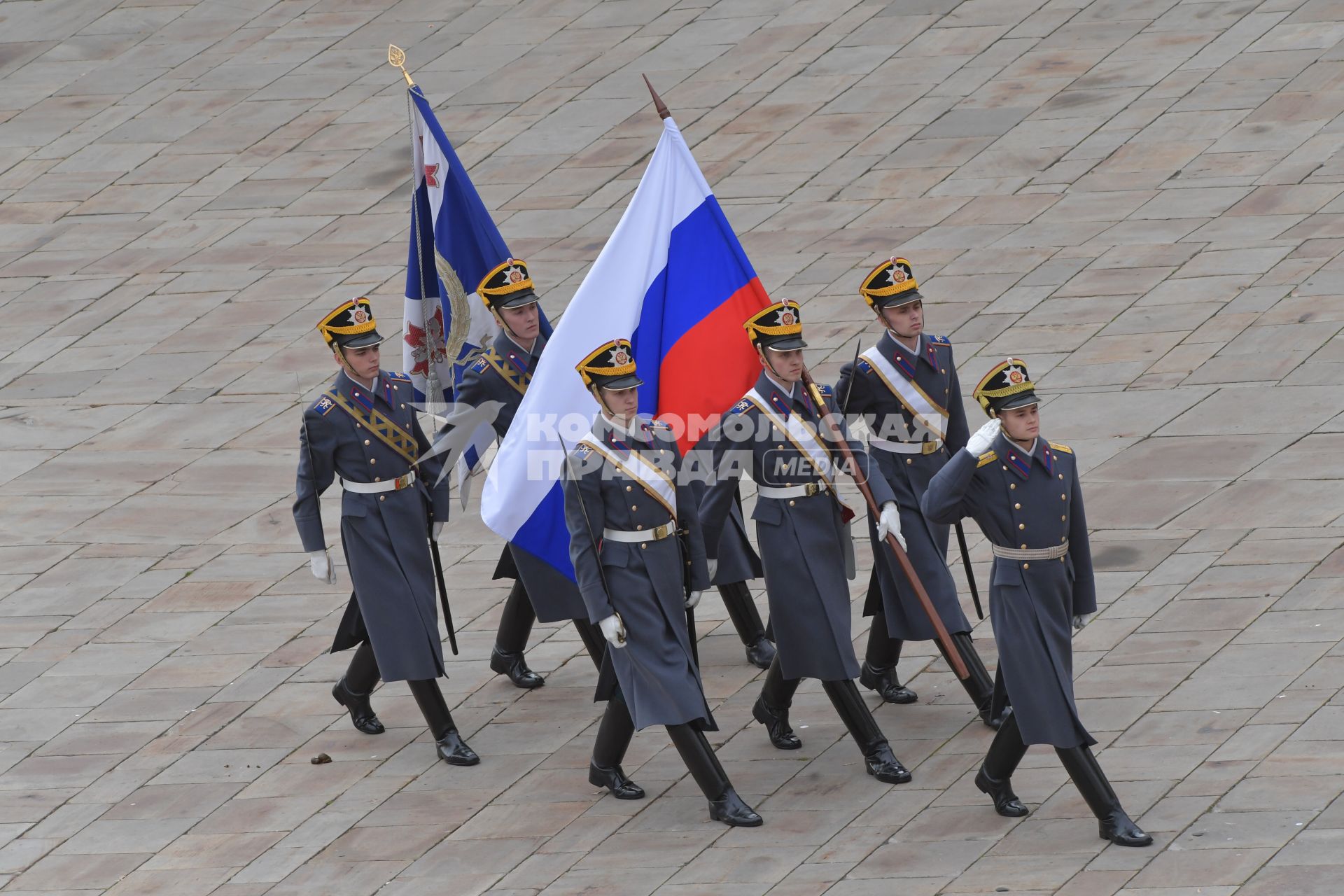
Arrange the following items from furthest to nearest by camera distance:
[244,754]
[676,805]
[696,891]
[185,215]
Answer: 1. [185,215]
2. [244,754]
3. [676,805]
4. [696,891]

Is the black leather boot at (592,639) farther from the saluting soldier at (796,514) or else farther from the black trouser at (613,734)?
the saluting soldier at (796,514)

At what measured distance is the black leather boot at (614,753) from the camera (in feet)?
A: 28.5

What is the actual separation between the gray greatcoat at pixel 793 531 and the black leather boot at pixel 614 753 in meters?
0.73

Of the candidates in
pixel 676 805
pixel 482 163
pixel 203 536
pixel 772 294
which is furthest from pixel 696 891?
pixel 482 163

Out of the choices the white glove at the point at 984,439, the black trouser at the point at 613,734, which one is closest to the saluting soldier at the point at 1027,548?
the white glove at the point at 984,439

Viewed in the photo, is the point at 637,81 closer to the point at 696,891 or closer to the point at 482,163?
the point at 482,163

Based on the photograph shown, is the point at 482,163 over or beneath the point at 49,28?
beneath

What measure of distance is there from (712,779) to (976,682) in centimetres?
136

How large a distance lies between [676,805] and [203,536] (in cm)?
440

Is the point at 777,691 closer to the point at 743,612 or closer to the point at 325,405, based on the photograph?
the point at 743,612

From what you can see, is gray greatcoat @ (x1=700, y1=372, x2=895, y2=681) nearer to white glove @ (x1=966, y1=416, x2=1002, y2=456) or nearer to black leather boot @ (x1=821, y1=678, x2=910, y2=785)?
black leather boot @ (x1=821, y1=678, x2=910, y2=785)

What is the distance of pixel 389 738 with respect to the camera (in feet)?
31.6

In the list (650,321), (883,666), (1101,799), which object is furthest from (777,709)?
(650,321)

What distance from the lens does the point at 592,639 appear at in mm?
9695
